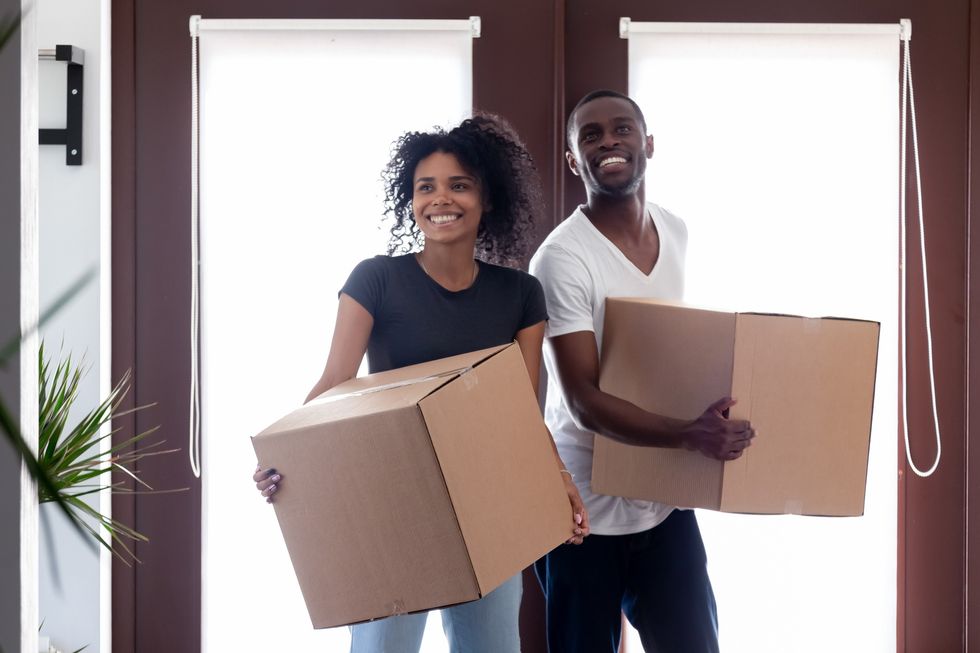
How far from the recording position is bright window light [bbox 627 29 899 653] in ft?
6.68

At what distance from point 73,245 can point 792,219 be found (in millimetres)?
1638

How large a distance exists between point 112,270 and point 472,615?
3.97 ft

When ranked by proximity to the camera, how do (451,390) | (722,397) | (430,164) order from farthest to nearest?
(430,164), (722,397), (451,390)

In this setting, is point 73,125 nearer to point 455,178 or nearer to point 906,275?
point 455,178

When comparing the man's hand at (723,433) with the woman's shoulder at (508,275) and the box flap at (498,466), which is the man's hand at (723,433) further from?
the woman's shoulder at (508,275)

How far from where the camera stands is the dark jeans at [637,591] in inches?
59.2

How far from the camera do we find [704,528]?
2066mm

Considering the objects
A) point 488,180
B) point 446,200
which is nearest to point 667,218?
point 488,180

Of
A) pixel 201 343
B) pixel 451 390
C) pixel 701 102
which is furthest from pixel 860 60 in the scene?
pixel 201 343

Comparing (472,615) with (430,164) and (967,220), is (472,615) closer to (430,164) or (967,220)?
(430,164)

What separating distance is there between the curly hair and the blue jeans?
2.00 feet

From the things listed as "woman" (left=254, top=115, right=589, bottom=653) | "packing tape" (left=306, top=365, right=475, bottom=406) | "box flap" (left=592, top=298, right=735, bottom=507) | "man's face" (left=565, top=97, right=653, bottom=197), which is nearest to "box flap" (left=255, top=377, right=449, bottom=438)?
"packing tape" (left=306, top=365, right=475, bottom=406)

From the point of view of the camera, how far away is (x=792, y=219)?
2.05 metres

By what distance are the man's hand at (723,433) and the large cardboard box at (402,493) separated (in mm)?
307
